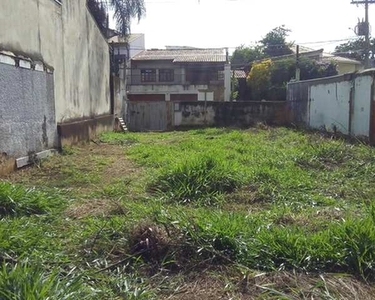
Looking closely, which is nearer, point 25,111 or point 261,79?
point 25,111

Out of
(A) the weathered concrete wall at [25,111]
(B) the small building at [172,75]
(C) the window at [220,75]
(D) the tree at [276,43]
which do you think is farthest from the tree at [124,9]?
(D) the tree at [276,43]

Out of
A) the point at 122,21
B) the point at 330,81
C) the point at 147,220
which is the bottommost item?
the point at 147,220

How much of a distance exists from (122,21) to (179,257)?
62.3ft

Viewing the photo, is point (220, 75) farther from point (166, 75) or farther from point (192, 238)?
point (192, 238)

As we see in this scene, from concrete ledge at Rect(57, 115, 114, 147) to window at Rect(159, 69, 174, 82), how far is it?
1713cm

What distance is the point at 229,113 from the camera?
58.9 ft

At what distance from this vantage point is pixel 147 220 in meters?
3.32

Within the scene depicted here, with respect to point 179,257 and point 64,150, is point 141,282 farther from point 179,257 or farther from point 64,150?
point 64,150

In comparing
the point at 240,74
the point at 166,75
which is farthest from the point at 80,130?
the point at 240,74

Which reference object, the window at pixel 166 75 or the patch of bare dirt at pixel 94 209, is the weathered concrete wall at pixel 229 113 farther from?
the patch of bare dirt at pixel 94 209

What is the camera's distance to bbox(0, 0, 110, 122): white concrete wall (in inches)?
250

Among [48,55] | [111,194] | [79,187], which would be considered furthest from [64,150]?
[111,194]

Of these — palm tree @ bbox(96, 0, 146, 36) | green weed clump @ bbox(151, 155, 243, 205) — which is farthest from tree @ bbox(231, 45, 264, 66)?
green weed clump @ bbox(151, 155, 243, 205)

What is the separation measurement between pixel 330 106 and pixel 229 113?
5912 millimetres
